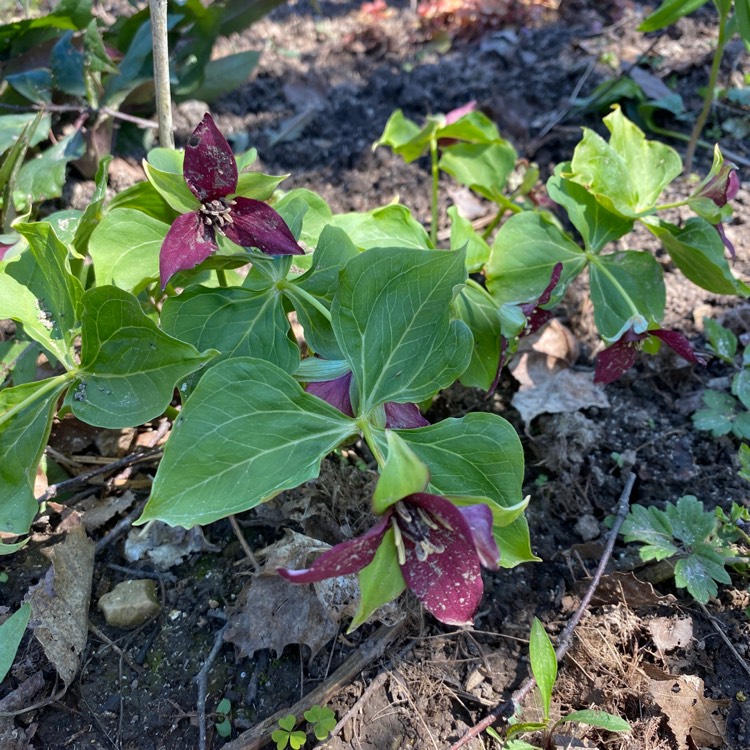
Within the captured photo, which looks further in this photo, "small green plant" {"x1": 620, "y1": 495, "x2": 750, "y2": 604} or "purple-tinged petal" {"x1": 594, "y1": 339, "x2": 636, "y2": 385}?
"purple-tinged petal" {"x1": 594, "y1": 339, "x2": 636, "y2": 385}

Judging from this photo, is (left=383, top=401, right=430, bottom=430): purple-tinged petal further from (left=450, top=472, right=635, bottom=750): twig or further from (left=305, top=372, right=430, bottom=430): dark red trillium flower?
(left=450, top=472, right=635, bottom=750): twig

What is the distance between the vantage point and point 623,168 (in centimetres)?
176

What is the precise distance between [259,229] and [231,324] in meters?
0.23

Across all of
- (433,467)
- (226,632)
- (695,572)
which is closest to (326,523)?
(226,632)

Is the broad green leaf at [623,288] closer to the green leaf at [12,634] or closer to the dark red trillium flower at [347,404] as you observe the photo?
the dark red trillium flower at [347,404]

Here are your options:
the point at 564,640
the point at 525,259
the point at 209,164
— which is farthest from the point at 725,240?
the point at 209,164

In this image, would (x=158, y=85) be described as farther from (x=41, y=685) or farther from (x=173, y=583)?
(x=41, y=685)

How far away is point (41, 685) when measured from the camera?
136 cm

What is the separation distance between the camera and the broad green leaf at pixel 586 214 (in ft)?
5.89

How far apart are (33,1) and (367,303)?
3.31 metres

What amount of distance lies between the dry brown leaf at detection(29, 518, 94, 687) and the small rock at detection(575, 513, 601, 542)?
1254mm

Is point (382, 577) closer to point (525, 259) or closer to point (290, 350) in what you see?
point (290, 350)

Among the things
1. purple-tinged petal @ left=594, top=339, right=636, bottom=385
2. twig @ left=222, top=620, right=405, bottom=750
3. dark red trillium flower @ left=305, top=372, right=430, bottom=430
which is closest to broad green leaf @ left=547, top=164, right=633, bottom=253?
purple-tinged petal @ left=594, top=339, right=636, bottom=385

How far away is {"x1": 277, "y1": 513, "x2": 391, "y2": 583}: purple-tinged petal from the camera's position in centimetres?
90
